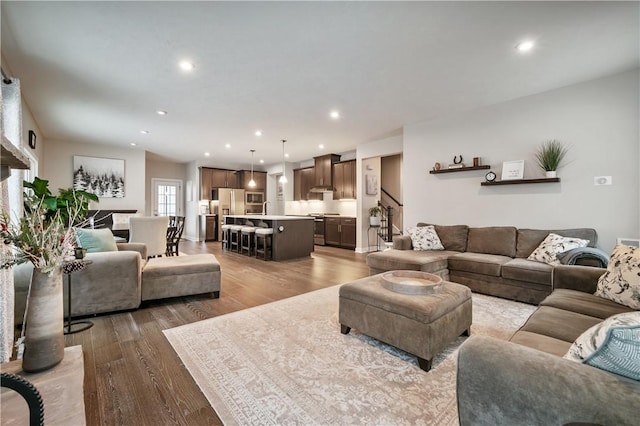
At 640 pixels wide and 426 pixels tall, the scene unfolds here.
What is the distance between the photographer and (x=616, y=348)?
852mm

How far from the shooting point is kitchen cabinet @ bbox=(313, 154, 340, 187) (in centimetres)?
793

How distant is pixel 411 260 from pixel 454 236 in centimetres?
126

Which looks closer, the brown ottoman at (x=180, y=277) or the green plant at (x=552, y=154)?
the brown ottoman at (x=180, y=277)

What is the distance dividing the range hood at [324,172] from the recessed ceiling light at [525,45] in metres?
5.44

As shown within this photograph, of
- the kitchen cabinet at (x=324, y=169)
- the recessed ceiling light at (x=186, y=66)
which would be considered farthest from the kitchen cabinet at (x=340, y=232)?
the recessed ceiling light at (x=186, y=66)

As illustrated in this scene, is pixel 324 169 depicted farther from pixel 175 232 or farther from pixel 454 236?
pixel 454 236

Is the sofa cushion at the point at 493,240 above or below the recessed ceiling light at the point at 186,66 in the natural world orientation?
below

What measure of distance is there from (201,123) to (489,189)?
5173 mm

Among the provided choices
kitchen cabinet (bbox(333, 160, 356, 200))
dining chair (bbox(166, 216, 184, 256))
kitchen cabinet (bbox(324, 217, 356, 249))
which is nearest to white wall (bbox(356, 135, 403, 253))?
kitchen cabinet (bbox(324, 217, 356, 249))

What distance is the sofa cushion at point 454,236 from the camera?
4301 mm

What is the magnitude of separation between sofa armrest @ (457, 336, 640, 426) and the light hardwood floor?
4.25 feet

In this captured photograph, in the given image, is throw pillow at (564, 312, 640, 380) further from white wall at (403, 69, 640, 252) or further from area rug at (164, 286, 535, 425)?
white wall at (403, 69, 640, 252)

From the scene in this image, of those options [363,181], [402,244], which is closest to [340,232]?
[363,181]

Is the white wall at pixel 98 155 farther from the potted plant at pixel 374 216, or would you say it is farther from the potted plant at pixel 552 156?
the potted plant at pixel 552 156
